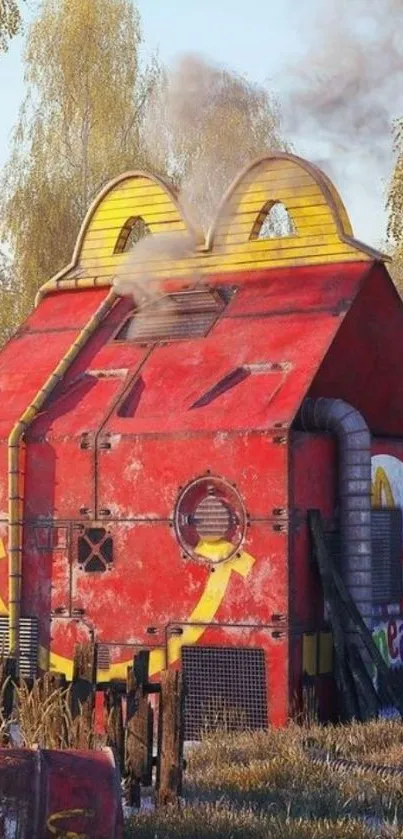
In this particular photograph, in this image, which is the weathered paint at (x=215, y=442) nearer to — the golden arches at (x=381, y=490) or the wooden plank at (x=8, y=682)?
the golden arches at (x=381, y=490)

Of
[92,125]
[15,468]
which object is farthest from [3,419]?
[92,125]

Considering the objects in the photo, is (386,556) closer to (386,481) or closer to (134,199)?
(386,481)

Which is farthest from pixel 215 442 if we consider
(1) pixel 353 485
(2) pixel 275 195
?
(2) pixel 275 195

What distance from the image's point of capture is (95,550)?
15.4 m

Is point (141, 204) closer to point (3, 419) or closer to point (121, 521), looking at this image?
point (3, 419)

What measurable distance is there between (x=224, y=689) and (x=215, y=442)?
2.41m

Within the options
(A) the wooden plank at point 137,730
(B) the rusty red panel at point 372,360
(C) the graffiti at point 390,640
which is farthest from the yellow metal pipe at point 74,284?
(A) the wooden plank at point 137,730

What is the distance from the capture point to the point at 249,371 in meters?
15.4

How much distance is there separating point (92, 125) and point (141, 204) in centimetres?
1765

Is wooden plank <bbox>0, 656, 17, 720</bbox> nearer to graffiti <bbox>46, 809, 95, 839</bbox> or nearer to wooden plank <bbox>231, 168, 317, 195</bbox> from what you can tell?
graffiti <bbox>46, 809, 95, 839</bbox>

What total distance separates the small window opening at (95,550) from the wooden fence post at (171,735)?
5050mm

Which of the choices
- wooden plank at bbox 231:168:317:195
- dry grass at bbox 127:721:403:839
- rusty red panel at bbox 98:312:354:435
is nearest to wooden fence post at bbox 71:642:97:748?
dry grass at bbox 127:721:403:839

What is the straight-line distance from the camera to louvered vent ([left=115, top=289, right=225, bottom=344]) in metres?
16.6

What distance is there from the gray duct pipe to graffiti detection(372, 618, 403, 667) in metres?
0.85
